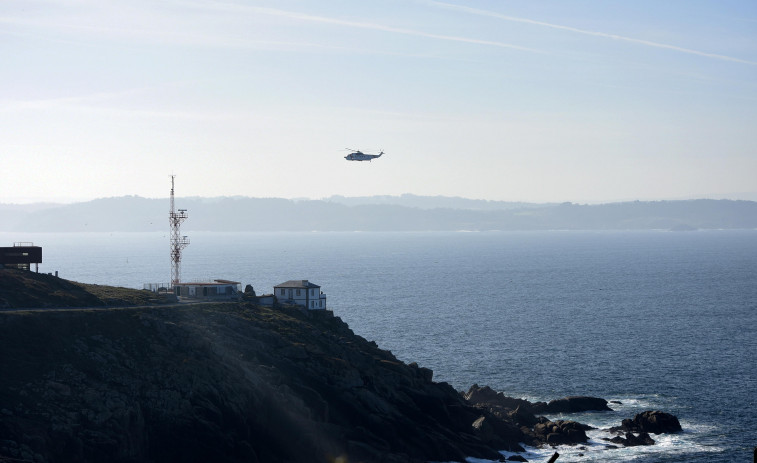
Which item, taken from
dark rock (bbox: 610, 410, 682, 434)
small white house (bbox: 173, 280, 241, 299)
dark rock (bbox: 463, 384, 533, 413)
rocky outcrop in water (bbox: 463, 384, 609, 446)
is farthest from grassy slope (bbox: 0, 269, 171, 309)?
dark rock (bbox: 610, 410, 682, 434)

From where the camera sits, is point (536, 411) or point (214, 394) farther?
point (536, 411)

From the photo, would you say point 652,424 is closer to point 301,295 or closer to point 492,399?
point 492,399

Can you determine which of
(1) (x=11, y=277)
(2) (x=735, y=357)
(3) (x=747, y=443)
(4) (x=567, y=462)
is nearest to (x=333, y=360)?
(4) (x=567, y=462)

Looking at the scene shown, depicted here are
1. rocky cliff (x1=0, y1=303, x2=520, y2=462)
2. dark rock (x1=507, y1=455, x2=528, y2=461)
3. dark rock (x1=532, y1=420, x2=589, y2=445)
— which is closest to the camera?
rocky cliff (x1=0, y1=303, x2=520, y2=462)

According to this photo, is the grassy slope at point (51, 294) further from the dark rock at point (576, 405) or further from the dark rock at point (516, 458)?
the dark rock at point (576, 405)

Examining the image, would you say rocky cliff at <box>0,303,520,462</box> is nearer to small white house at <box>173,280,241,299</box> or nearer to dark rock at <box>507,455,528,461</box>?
dark rock at <box>507,455,528,461</box>

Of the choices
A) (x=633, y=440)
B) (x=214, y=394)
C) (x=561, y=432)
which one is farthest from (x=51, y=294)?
(x=633, y=440)
